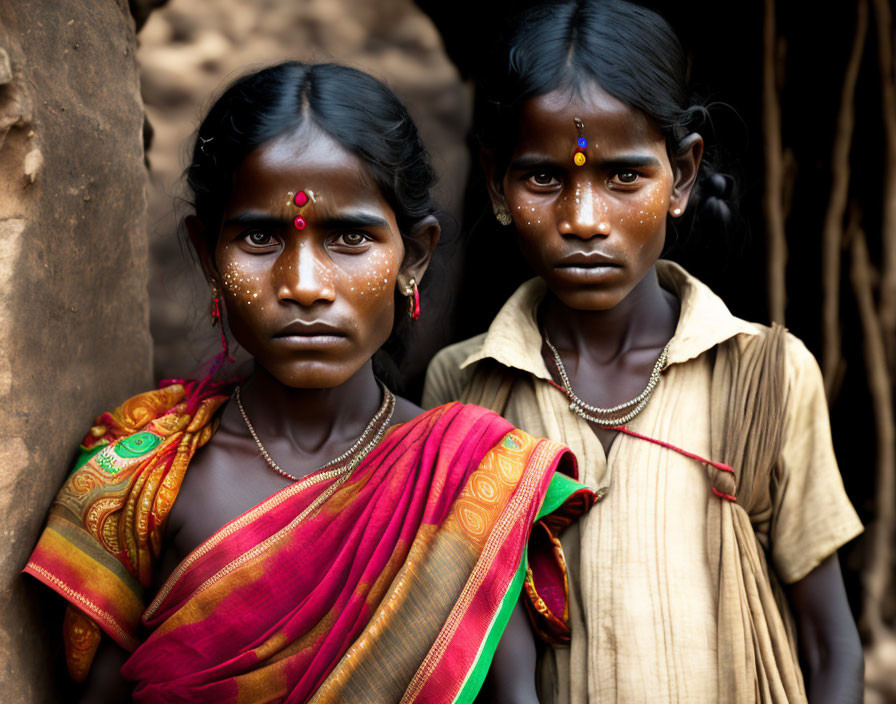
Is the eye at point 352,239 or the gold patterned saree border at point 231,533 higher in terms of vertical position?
the eye at point 352,239

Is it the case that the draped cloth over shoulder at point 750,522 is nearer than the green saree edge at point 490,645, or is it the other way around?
the green saree edge at point 490,645

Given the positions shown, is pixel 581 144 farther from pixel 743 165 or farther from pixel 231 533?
pixel 743 165

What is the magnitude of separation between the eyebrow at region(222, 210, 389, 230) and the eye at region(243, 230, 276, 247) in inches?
0.9

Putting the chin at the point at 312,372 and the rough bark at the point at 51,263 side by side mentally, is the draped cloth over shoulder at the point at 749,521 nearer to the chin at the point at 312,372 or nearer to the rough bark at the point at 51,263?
the chin at the point at 312,372

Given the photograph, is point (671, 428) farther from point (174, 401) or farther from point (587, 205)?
point (174, 401)

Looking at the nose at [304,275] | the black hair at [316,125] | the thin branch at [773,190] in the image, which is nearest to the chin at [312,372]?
the nose at [304,275]

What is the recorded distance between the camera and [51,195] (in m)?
1.84

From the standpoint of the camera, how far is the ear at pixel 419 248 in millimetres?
1960

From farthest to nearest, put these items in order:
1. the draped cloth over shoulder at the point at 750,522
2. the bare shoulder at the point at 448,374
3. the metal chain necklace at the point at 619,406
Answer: the bare shoulder at the point at 448,374 < the metal chain necklace at the point at 619,406 < the draped cloth over shoulder at the point at 750,522

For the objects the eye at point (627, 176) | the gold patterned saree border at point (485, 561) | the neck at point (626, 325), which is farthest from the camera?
the neck at point (626, 325)

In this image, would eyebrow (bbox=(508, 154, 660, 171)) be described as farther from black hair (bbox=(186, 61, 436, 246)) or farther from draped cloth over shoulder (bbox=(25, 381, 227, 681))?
draped cloth over shoulder (bbox=(25, 381, 227, 681))

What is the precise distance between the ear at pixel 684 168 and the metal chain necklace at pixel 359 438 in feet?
2.63

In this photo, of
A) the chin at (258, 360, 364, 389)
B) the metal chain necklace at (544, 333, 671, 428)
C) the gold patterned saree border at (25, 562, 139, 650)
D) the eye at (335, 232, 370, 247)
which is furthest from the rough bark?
the metal chain necklace at (544, 333, 671, 428)

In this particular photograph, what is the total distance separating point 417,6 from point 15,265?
191 cm
